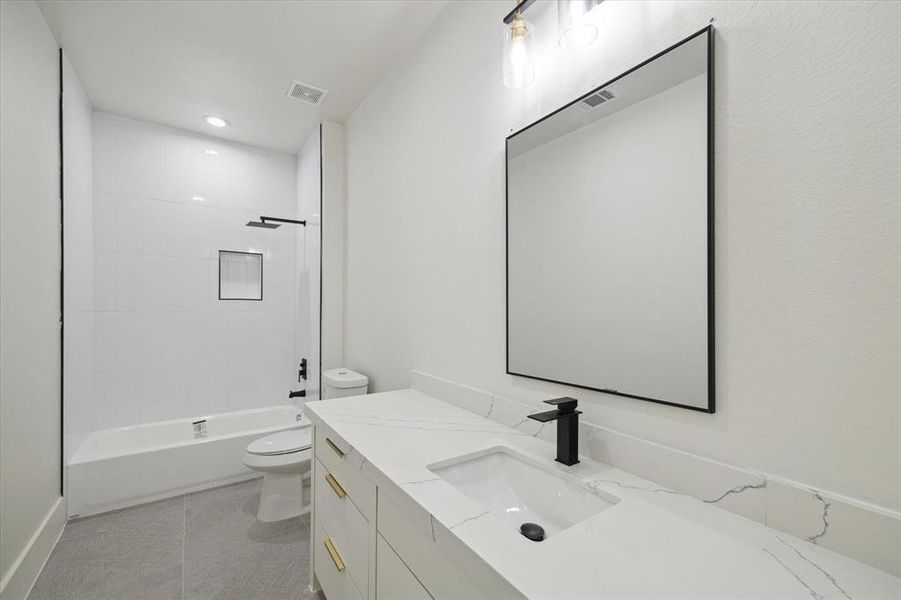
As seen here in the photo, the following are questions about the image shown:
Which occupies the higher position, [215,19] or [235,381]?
[215,19]

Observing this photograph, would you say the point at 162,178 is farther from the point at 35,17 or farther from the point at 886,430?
the point at 886,430

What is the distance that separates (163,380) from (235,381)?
0.49 m

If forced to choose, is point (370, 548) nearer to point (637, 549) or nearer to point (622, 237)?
Result: point (637, 549)

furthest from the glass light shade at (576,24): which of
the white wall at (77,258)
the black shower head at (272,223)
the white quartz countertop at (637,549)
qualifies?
the white wall at (77,258)

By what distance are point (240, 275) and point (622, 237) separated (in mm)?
3224

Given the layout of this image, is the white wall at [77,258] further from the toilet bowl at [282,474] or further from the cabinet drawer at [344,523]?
the cabinet drawer at [344,523]

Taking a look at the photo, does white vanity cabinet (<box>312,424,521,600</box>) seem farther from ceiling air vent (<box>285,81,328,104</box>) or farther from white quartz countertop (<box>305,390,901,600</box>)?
ceiling air vent (<box>285,81,328,104</box>)

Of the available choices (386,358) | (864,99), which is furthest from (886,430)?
(386,358)

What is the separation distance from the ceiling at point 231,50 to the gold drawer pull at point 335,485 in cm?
203

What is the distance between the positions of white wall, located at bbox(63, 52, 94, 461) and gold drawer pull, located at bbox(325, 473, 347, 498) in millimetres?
1850

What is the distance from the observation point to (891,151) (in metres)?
0.63

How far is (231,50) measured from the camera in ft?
6.82

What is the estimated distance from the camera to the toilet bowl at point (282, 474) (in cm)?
218

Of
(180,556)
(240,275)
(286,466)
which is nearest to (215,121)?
(240,275)
